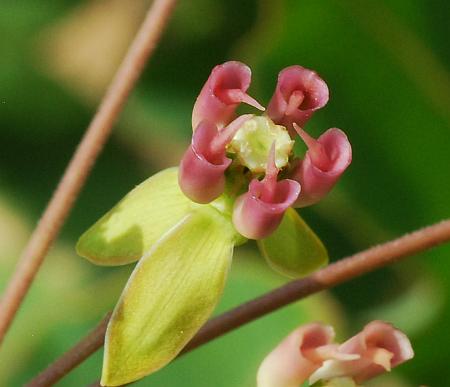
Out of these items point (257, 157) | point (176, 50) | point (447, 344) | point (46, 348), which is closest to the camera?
point (257, 157)

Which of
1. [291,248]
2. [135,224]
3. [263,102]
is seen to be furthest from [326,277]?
[263,102]

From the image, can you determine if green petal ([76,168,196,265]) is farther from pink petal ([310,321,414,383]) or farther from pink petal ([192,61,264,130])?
pink petal ([310,321,414,383])

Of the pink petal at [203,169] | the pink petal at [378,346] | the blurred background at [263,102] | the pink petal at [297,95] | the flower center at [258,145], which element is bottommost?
the blurred background at [263,102]

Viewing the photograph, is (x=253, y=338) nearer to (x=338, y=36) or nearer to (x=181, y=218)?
(x=338, y=36)

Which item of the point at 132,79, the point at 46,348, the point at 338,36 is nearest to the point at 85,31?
the point at 338,36

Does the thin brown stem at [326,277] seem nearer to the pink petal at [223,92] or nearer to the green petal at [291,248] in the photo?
the green petal at [291,248]

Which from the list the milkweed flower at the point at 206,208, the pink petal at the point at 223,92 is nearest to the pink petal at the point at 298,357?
the milkweed flower at the point at 206,208
